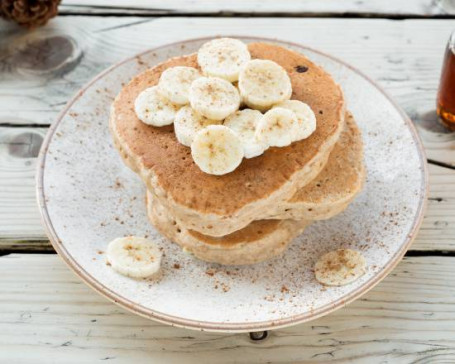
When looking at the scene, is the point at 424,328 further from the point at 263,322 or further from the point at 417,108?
the point at 417,108

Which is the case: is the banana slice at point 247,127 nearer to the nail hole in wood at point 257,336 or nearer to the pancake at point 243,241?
the pancake at point 243,241

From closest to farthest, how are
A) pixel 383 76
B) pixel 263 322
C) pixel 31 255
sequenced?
pixel 263 322, pixel 31 255, pixel 383 76

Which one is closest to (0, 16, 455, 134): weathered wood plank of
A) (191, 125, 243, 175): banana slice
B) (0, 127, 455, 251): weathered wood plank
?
(0, 127, 455, 251): weathered wood plank

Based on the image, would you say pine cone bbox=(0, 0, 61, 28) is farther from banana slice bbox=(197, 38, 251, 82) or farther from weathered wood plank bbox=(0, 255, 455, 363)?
weathered wood plank bbox=(0, 255, 455, 363)

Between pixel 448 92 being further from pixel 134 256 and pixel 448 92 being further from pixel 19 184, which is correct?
pixel 19 184

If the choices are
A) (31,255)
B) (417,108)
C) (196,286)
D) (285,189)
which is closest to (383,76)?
(417,108)

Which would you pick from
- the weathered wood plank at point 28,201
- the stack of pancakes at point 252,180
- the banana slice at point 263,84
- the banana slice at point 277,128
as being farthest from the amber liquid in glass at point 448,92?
the banana slice at point 277,128

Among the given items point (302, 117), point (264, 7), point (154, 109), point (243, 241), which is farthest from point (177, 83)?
point (264, 7)
